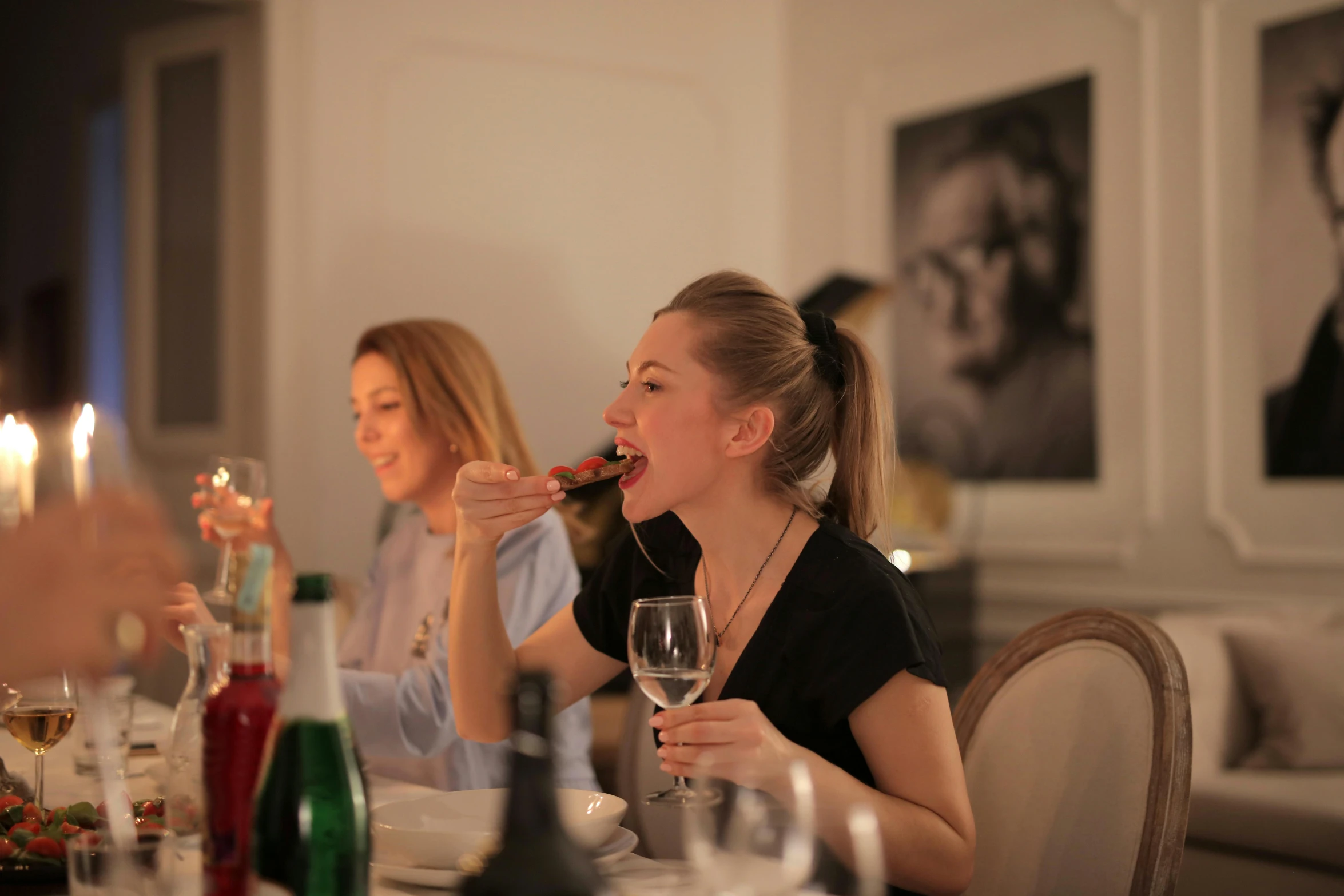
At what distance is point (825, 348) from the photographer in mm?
1779

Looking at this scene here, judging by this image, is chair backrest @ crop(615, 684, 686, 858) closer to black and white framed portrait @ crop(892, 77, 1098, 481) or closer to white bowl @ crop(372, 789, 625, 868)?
white bowl @ crop(372, 789, 625, 868)

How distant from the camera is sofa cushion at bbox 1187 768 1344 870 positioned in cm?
278

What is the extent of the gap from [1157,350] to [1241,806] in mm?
1792

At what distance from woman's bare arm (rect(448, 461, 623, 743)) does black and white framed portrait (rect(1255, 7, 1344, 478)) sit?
2.85 m

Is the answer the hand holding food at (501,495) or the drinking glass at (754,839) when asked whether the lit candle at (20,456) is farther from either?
the drinking glass at (754,839)

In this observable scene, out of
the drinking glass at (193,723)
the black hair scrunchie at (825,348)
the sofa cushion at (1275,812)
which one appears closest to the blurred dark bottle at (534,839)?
the drinking glass at (193,723)

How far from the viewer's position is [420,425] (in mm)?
2428

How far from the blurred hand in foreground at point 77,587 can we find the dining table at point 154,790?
22cm

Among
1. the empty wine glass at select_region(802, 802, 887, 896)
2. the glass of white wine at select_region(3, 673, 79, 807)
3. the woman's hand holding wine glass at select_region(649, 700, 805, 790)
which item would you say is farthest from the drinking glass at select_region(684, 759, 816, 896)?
the glass of white wine at select_region(3, 673, 79, 807)

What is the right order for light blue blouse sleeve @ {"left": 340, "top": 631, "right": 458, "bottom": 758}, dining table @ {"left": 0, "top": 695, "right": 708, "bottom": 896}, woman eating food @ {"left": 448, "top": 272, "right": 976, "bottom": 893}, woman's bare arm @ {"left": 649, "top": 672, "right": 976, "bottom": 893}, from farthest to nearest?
1. light blue blouse sleeve @ {"left": 340, "top": 631, "right": 458, "bottom": 758}
2. woman eating food @ {"left": 448, "top": 272, "right": 976, "bottom": 893}
3. woman's bare arm @ {"left": 649, "top": 672, "right": 976, "bottom": 893}
4. dining table @ {"left": 0, "top": 695, "right": 708, "bottom": 896}

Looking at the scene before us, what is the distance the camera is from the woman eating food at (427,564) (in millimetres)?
2111

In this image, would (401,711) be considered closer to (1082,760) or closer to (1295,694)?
(1082,760)

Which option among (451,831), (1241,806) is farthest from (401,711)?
(1241,806)

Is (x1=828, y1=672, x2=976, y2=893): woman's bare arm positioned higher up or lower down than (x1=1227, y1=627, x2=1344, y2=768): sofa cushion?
higher up
